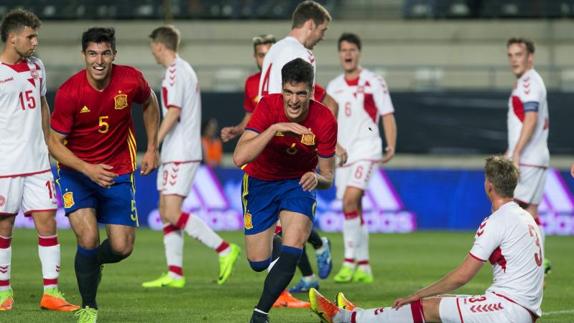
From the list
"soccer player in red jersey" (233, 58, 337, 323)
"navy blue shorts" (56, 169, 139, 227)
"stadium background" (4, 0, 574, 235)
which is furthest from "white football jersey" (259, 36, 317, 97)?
"stadium background" (4, 0, 574, 235)

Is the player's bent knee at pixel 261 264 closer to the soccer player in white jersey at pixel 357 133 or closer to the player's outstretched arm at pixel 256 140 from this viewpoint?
the player's outstretched arm at pixel 256 140

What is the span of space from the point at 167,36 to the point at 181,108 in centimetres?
78

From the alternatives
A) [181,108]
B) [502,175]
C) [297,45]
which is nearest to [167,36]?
[181,108]

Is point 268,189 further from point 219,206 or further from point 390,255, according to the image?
point 219,206

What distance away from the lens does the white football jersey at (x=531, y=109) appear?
12867mm

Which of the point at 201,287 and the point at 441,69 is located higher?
the point at 441,69

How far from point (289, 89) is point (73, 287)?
4471 millimetres

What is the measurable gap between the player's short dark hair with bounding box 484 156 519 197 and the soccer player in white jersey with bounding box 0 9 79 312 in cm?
398

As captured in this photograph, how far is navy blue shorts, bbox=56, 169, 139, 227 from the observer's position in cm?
893

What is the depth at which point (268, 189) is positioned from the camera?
8.95m

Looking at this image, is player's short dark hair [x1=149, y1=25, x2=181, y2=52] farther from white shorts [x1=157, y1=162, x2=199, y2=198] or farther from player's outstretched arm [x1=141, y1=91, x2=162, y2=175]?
player's outstretched arm [x1=141, y1=91, x2=162, y2=175]

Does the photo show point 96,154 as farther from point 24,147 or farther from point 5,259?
point 5,259

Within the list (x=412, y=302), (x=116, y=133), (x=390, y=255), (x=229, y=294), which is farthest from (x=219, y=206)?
(x=412, y=302)

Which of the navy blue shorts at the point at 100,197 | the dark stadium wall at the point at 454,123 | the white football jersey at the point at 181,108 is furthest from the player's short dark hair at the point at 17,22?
the dark stadium wall at the point at 454,123
